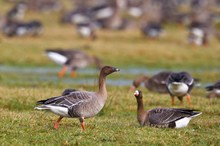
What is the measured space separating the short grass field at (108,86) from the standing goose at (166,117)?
22 cm

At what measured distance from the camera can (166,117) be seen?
12.2 m

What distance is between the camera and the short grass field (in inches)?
435

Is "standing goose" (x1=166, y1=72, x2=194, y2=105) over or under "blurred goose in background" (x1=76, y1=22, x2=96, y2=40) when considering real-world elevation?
under

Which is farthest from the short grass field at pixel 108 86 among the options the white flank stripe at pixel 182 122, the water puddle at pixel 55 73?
the white flank stripe at pixel 182 122

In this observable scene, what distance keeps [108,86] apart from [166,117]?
7974 millimetres

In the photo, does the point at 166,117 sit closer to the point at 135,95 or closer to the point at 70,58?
the point at 135,95

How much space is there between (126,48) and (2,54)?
242 inches

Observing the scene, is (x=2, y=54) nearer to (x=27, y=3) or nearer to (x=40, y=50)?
(x=40, y=50)

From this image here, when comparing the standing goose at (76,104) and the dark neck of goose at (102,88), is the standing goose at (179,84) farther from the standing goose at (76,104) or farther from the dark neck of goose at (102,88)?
the standing goose at (76,104)

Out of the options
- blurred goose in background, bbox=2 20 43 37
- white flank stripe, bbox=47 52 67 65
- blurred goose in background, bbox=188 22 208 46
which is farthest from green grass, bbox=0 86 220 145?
blurred goose in background, bbox=2 20 43 37

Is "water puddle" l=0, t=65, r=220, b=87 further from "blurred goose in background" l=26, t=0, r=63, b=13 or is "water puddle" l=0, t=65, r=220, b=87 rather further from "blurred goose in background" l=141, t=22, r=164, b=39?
"blurred goose in background" l=26, t=0, r=63, b=13

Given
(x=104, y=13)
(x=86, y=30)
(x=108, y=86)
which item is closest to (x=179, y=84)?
(x=108, y=86)

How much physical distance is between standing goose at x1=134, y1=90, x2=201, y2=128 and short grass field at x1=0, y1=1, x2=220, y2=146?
22 cm

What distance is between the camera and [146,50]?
30469 mm
